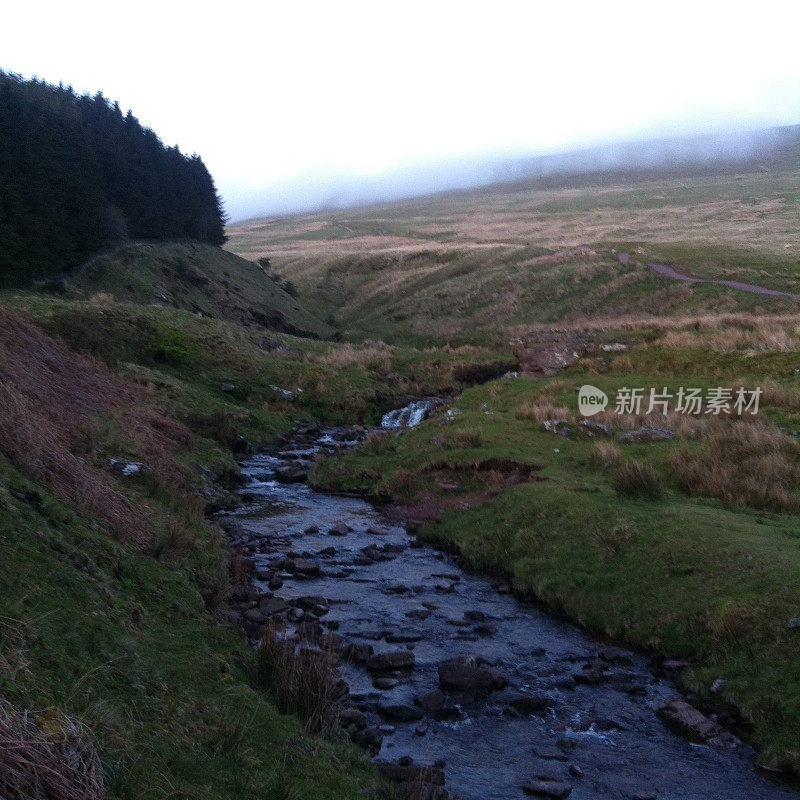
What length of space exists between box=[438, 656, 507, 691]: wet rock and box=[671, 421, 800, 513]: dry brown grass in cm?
830

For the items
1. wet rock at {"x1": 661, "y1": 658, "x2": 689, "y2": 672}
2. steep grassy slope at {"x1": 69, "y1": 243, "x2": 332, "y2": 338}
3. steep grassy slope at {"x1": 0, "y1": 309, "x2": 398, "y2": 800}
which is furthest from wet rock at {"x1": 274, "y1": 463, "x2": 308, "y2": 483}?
steep grassy slope at {"x1": 69, "y1": 243, "x2": 332, "y2": 338}

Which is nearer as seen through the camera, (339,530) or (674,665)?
(674,665)

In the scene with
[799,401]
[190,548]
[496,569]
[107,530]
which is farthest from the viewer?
[799,401]

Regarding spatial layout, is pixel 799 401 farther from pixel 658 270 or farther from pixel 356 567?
pixel 658 270

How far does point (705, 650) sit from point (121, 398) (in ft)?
63.3

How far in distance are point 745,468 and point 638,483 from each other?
118 inches

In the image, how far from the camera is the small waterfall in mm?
32969

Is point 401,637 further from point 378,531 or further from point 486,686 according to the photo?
point 378,531

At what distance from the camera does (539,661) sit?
38.7ft

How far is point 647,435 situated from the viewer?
22469 millimetres

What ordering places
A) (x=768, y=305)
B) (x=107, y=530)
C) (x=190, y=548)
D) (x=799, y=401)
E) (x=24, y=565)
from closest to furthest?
(x=24, y=565) → (x=107, y=530) → (x=190, y=548) → (x=799, y=401) → (x=768, y=305)

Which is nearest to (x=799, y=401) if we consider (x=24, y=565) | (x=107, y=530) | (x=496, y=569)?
(x=496, y=569)
